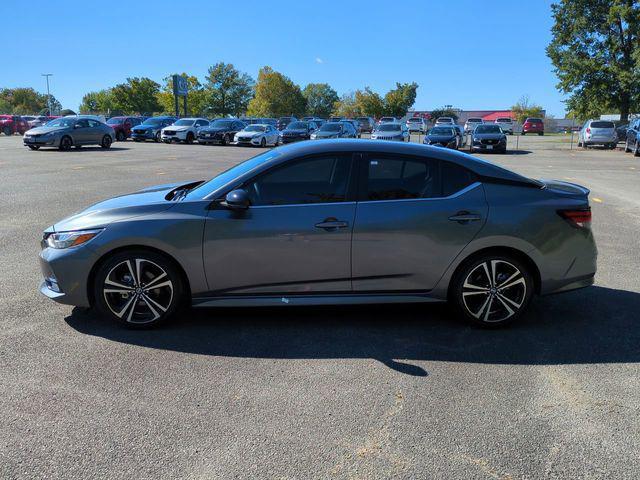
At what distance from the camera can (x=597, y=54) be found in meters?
39.1

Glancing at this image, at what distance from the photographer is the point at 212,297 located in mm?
4461

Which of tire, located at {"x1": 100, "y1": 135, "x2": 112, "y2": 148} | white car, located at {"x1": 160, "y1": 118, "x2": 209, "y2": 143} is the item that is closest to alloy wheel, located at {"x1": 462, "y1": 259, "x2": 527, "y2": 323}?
tire, located at {"x1": 100, "y1": 135, "x2": 112, "y2": 148}

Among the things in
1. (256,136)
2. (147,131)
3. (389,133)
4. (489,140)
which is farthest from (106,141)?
(489,140)

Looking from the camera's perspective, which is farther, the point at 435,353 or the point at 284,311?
the point at 284,311

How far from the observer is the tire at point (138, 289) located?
4.40 metres

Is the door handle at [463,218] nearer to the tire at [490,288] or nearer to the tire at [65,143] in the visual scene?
the tire at [490,288]

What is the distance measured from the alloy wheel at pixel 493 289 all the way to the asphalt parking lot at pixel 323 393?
8.1 inches

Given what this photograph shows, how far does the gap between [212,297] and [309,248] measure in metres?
0.90

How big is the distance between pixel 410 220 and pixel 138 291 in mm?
2308

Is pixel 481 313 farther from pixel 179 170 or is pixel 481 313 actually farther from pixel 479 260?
pixel 179 170

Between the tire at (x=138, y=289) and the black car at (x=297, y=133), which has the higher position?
the black car at (x=297, y=133)

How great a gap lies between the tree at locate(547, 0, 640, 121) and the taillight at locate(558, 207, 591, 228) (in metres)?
37.3

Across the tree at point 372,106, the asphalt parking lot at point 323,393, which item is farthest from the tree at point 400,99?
the asphalt parking lot at point 323,393

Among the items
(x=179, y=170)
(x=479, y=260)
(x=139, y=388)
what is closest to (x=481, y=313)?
(x=479, y=260)
